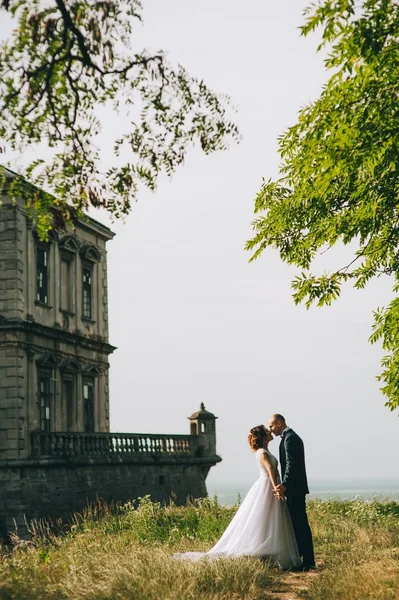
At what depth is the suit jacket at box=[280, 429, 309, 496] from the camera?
12.7m

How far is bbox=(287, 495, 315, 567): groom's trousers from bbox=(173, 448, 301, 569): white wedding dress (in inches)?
3.6

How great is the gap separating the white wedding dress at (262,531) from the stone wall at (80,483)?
1405cm

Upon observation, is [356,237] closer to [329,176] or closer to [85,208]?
[329,176]

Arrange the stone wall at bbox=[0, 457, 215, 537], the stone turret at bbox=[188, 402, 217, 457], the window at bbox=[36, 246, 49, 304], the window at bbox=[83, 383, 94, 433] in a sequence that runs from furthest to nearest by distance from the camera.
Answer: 1. the stone turret at bbox=[188, 402, 217, 457]
2. the window at bbox=[83, 383, 94, 433]
3. the window at bbox=[36, 246, 49, 304]
4. the stone wall at bbox=[0, 457, 215, 537]

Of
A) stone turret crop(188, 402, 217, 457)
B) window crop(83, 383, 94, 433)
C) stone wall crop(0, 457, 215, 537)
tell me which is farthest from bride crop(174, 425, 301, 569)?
stone turret crop(188, 402, 217, 457)

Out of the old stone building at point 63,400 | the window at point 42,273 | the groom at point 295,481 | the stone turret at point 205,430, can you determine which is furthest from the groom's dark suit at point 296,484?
the stone turret at point 205,430

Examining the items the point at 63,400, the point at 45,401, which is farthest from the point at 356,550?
the point at 63,400

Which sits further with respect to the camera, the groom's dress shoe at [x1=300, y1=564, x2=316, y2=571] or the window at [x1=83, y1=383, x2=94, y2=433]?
the window at [x1=83, y1=383, x2=94, y2=433]

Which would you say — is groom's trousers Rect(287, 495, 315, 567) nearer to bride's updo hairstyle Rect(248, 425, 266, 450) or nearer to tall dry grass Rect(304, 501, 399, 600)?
tall dry grass Rect(304, 501, 399, 600)

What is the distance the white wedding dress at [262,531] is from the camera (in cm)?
1277

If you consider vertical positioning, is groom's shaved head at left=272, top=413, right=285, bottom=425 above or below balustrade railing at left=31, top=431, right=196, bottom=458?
below

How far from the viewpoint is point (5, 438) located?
2883cm

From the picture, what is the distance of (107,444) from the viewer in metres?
33.0

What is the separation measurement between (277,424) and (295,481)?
0.82 m
